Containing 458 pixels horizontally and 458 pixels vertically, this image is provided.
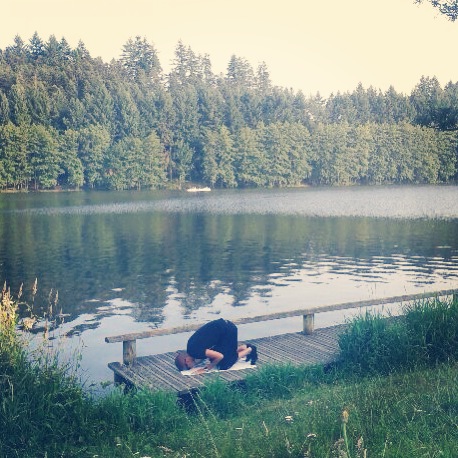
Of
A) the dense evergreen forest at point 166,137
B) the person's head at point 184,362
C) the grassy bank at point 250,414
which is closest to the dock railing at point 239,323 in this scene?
the person's head at point 184,362

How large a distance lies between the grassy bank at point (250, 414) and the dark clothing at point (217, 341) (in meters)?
0.72

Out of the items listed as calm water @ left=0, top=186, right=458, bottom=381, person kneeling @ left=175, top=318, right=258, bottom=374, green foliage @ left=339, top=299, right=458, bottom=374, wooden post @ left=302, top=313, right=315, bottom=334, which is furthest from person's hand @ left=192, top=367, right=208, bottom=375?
wooden post @ left=302, top=313, right=315, bottom=334

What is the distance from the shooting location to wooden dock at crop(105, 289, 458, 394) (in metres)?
10.1

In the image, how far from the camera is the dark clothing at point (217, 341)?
10430 millimetres

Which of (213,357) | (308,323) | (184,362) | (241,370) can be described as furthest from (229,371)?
(308,323)

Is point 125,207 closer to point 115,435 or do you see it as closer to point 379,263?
point 379,263

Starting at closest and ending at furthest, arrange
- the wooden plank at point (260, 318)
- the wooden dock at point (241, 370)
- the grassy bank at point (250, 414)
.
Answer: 1. the grassy bank at point (250, 414)
2. the wooden dock at point (241, 370)
3. the wooden plank at point (260, 318)

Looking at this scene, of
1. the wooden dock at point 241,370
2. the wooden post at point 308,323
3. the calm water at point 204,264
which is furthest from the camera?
the calm water at point 204,264

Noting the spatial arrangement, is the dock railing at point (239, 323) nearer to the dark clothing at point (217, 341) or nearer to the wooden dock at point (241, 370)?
the wooden dock at point (241, 370)

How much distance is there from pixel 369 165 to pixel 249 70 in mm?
55356

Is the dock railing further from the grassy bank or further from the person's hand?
the grassy bank

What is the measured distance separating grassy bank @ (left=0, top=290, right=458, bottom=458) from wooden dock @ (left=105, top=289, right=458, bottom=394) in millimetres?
568

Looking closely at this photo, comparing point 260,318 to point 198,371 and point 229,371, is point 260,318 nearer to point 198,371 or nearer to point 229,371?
point 229,371

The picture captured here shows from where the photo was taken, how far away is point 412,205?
6900cm
